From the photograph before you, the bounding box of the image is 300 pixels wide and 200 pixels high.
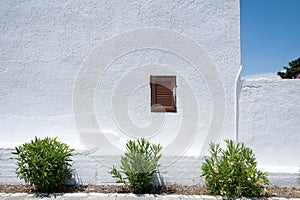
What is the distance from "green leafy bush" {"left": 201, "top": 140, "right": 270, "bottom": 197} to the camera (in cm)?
463

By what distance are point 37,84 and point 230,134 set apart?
4964 mm

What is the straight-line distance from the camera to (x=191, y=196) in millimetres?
4777

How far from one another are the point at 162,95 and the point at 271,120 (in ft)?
8.70

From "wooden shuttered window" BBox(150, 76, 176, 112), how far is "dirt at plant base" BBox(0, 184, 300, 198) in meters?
1.86

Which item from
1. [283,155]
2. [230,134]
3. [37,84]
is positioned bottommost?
[283,155]

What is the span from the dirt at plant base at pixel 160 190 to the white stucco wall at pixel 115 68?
96 centimetres

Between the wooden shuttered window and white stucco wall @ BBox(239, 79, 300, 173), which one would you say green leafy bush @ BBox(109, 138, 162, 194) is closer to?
the wooden shuttered window

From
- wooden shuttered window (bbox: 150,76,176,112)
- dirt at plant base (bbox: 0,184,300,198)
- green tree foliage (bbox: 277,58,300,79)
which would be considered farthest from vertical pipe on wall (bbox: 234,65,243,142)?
green tree foliage (bbox: 277,58,300,79)

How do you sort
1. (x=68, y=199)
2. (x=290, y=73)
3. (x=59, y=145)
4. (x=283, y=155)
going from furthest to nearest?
(x=290, y=73), (x=283, y=155), (x=59, y=145), (x=68, y=199)

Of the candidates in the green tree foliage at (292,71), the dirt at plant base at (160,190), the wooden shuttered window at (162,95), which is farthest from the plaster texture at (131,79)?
the green tree foliage at (292,71)

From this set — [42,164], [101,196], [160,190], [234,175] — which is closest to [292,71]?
[234,175]

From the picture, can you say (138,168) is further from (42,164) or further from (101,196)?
(42,164)

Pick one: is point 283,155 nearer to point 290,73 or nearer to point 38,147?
point 38,147

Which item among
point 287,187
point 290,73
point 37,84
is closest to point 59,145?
point 37,84
